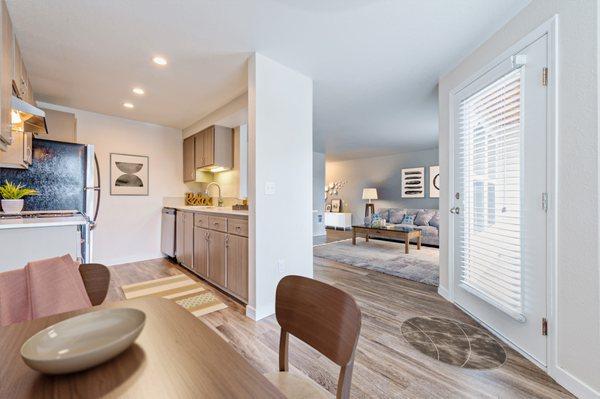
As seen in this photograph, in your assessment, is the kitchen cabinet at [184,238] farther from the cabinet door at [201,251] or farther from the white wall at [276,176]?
the white wall at [276,176]

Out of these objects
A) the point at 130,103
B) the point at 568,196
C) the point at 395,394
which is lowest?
the point at 395,394

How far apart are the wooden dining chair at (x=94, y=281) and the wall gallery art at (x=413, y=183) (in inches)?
279

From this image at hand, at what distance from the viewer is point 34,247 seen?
1852mm

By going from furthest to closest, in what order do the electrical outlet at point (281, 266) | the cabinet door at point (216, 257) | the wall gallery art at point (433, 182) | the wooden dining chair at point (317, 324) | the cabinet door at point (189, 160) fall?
the wall gallery art at point (433, 182) → the cabinet door at point (189, 160) → the cabinet door at point (216, 257) → the electrical outlet at point (281, 266) → the wooden dining chair at point (317, 324)

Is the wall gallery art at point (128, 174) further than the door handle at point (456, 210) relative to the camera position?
Yes

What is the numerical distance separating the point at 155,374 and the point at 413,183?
7432 millimetres

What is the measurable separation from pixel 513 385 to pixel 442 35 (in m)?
2.54

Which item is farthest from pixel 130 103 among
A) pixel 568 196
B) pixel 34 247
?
pixel 568 196

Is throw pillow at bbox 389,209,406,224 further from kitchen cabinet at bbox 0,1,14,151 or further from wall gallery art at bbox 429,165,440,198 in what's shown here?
kitchen cabinet at bbox 0,1,14,151

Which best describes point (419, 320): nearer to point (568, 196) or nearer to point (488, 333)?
point (488, 333)

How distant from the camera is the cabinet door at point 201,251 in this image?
3262 mm

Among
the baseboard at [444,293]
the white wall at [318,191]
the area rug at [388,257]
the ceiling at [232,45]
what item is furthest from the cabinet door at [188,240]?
the white wall at [318,191]

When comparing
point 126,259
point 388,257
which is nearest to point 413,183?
point 388,257

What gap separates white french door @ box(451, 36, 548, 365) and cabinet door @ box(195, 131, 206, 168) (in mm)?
3519
